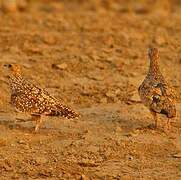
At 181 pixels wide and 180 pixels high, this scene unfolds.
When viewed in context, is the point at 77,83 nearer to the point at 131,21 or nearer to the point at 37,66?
the point at 37,66

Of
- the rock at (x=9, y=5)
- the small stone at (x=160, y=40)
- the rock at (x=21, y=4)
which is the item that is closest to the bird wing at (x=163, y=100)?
the small stone at (x=160, y=40)

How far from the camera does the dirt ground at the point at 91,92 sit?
30.2ft

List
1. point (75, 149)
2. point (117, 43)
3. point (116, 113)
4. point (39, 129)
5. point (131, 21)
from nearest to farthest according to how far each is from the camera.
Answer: point (75, 149)
point (39, 129)
point (116, 113)
point (117, 43)
point (131, 21)

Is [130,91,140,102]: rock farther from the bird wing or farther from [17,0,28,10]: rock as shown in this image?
[17,0,28,10]: rock

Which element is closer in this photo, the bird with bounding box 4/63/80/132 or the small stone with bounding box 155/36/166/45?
the bird with bounding box 4/63/80/132

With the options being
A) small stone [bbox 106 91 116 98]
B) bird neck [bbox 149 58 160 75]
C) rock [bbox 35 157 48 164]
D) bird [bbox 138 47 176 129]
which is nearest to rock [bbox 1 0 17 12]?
small stone [bbox 106 91 116 98]

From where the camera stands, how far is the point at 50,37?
16.0 meters

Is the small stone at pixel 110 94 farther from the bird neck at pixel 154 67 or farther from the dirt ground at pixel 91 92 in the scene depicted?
the bird neck at pixel 154 67

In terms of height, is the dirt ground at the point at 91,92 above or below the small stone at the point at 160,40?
below

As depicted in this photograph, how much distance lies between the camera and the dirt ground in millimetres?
9203

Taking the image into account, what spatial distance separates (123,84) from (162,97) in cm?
282

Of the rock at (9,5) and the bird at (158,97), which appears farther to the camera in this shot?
the rock at (9,5)

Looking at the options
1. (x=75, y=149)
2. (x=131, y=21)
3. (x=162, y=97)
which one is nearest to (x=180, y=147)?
(x=162, y=97)

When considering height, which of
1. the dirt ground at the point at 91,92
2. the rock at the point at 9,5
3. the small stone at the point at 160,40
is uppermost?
the rock at the point at 9,5
